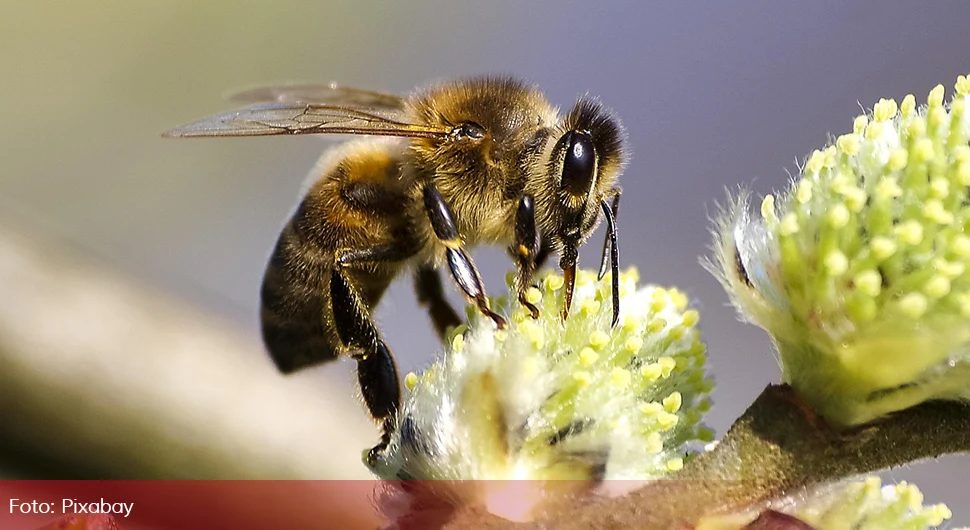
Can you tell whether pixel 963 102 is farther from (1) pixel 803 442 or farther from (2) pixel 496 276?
(2) pixel 496 276

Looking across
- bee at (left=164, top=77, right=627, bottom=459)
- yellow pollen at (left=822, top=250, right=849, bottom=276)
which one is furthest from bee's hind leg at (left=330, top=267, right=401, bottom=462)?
yellow pollen at (left=822, top=250, right=849, bottom=276)

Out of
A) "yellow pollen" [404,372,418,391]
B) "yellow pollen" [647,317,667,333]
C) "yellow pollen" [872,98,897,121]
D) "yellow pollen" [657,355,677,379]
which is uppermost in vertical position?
"yellow pollen" [872,98,897,121]

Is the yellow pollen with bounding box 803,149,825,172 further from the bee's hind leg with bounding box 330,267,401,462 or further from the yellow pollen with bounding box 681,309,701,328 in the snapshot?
the bee's hind leg with bounding box 330,267,401,462

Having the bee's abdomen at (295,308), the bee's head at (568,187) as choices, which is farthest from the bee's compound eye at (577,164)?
the bee's abdomen at (295,308)

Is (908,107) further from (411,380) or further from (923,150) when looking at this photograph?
(411,380)

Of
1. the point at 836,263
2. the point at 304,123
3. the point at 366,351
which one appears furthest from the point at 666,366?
the point at 304,123
